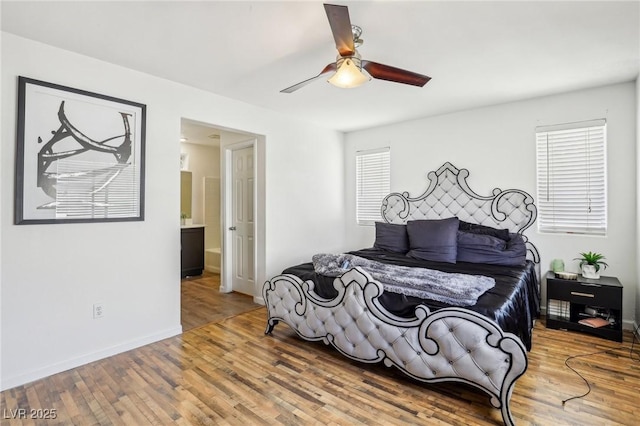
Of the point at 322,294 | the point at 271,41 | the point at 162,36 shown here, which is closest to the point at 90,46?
the point at 162,36

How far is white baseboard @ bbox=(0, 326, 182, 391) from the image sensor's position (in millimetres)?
2326

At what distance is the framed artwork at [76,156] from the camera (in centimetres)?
239

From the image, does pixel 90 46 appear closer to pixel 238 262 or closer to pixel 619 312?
pixel 238 262

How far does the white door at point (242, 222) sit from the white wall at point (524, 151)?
6.11ft

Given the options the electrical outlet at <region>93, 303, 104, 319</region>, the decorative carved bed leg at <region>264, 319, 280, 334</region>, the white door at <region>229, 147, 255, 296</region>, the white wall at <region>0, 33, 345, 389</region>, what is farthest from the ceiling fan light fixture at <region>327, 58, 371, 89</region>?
the electrical outlet at <region>93, 303, 104, 319</region>

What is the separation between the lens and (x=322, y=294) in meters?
2.76

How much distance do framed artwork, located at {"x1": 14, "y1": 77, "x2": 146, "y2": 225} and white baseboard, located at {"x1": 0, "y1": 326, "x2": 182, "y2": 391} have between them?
112 cm

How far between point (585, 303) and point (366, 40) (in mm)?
3209

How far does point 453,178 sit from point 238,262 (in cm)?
331

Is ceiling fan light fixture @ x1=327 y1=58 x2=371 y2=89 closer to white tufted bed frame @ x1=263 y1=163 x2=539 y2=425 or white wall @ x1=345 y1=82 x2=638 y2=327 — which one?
white tufted bed frame @ x1=263 y1=163 x2=539 y2=425

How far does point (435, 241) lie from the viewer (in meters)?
3.68

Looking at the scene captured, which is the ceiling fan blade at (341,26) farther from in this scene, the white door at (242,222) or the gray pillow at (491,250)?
the white door at (242,222)

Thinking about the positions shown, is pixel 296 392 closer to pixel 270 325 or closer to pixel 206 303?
pixel 270 325

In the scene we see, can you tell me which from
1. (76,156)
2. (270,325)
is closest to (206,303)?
(270,325)
